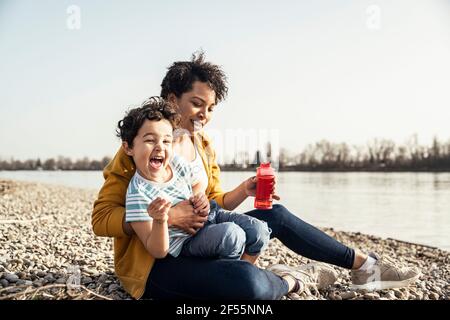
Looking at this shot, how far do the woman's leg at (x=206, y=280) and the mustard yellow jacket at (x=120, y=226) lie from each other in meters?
0.08

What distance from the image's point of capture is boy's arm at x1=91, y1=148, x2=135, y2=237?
8.63 feet

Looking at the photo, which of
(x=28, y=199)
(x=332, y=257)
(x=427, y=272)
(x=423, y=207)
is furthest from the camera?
(x=423, y=207)

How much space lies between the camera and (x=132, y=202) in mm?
2518

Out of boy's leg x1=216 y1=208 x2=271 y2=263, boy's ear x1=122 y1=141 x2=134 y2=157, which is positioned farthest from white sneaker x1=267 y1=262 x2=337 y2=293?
boy's ear x1=122 y1=141 x2=134 y2=157

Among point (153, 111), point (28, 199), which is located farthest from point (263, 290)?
point (28, 199)

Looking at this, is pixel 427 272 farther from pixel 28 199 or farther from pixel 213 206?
pixel 28 199

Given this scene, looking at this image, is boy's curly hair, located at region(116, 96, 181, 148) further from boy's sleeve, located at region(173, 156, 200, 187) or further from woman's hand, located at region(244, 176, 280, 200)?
woman's hand, located at region(244, 176, 280, 200)

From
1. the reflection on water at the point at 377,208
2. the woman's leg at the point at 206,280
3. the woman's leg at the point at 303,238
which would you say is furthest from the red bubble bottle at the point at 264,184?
the reflection on water at the point at 377,208

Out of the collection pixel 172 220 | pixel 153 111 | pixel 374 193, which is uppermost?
pixel 153 111

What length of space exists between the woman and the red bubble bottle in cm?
8

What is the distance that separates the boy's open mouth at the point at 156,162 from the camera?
2.60 meters

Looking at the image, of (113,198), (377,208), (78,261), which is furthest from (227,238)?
(377,208)

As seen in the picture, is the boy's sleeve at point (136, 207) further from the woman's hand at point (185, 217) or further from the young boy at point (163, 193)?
the woman's hand at point (185, 217)
